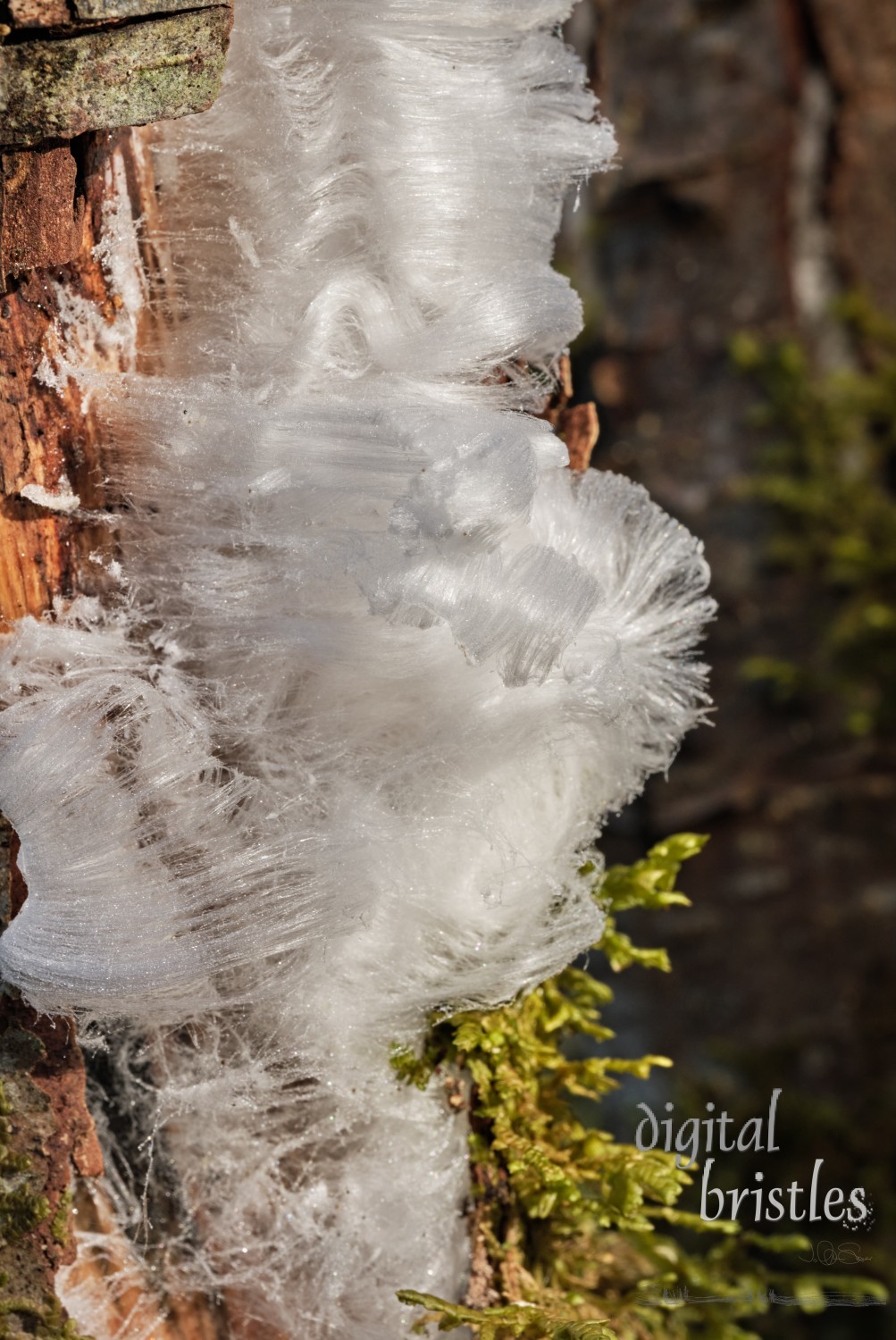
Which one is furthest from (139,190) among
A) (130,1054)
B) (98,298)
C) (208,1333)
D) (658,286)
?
(658,286)

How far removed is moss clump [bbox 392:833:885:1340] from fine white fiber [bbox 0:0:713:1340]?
4 cm

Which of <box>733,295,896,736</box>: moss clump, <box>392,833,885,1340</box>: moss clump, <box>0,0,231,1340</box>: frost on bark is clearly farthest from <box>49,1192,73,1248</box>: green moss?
<box>733,295,896,736</box>: moss clump

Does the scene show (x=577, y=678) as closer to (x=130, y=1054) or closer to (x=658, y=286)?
(x=130, y=1054)

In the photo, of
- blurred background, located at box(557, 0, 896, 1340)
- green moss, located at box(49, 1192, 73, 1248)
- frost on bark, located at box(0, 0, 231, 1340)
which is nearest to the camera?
frost on bark, located at box(0, 0, 231, 1340)

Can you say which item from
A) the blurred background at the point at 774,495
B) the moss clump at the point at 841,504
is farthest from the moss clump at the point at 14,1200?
the moss clump at the point at 841,504

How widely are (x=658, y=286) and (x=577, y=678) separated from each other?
149 centimetres

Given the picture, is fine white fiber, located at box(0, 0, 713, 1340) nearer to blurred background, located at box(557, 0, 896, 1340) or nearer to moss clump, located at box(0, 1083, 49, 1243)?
moss clump, located at box(0, 1083, 49, 1243)

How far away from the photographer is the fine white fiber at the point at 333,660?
65cm

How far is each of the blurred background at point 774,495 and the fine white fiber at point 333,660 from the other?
4.07 feet

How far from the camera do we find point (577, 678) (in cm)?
69

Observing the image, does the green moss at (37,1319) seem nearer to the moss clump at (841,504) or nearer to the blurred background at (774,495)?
the blurred background at (774,495)

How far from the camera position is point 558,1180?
79 centimetres

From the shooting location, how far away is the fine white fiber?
0.65 metres

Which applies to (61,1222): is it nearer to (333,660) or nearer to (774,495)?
(333,660)
